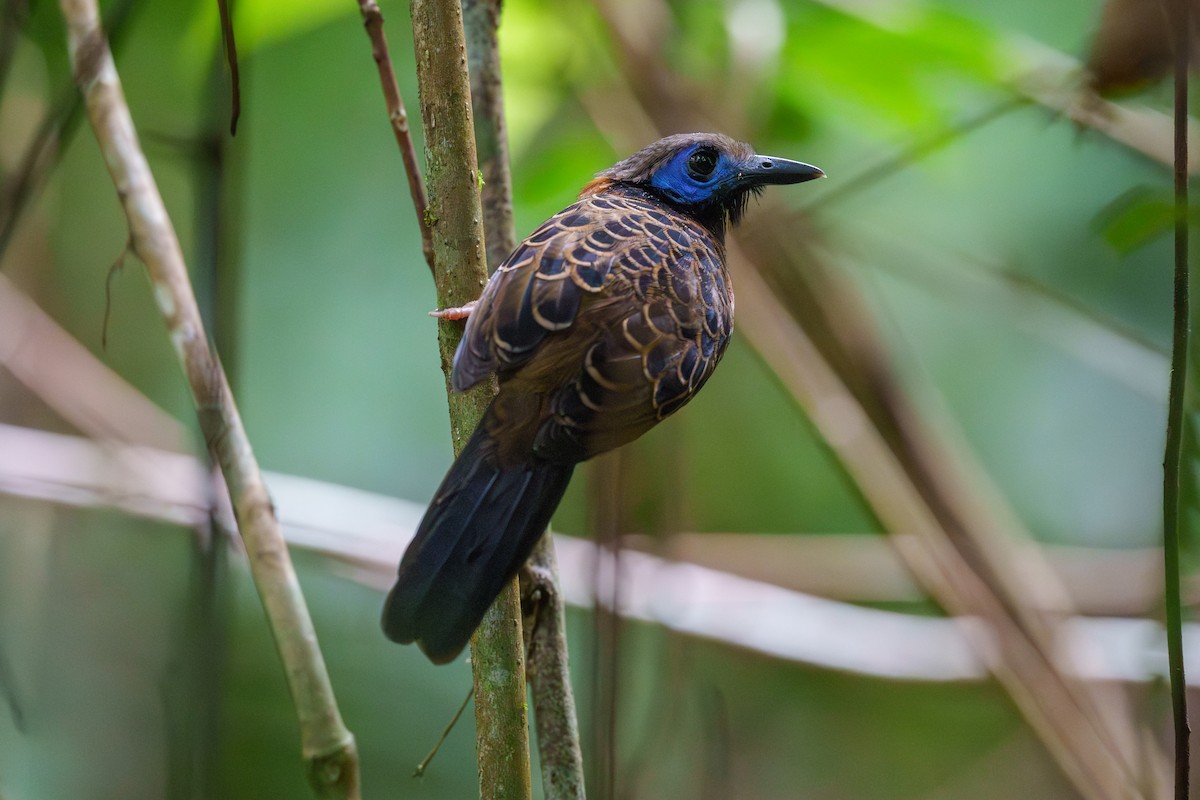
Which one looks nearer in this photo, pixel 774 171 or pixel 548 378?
pixel 548 378

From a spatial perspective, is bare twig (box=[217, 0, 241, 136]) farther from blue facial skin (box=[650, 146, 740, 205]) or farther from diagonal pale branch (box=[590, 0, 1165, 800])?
diagonal pale branch (box=[590, 0, 1165, 800])

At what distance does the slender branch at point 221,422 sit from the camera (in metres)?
1.47

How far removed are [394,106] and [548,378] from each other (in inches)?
25.0

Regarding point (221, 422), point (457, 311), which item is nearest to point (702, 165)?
point (457, 311)

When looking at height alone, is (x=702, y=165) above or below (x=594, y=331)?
above

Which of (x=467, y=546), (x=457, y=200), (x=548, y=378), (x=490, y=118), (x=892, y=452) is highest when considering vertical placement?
(x=490, y=118)

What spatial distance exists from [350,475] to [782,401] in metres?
2.15

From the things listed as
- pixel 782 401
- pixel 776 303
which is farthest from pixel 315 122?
pixel 776 303

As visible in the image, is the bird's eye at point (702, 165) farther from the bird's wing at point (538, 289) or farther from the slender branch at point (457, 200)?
the slender branch at point (457, 200)

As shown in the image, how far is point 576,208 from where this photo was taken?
7.94ft

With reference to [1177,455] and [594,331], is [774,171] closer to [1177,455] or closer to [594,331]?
[594,331]

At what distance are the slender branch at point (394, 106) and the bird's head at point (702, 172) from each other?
2.73 ft

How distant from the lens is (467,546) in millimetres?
1924

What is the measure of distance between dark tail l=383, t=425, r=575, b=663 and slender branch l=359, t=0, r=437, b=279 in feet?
1.37
